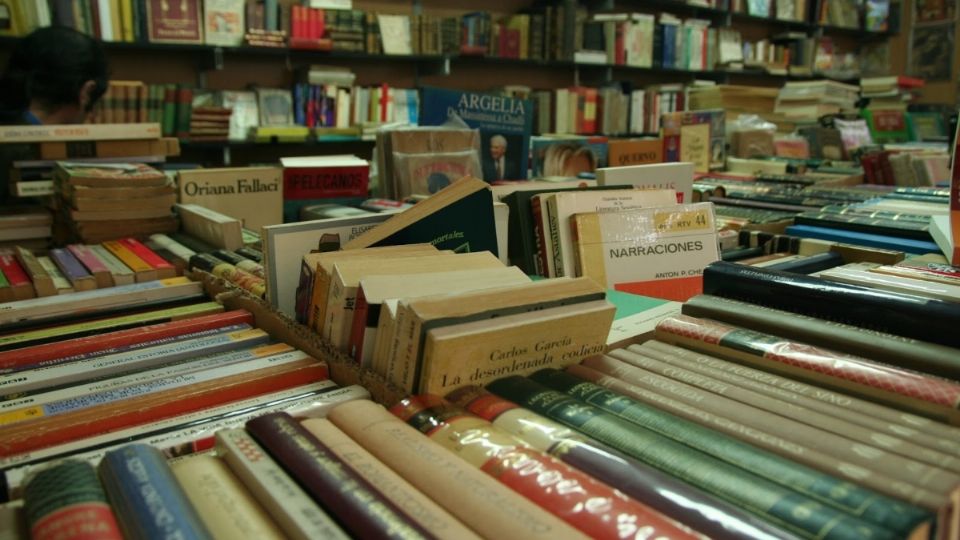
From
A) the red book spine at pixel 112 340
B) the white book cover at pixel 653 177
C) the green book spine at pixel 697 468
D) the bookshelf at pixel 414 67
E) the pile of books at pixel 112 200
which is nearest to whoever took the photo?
the green book spine at pixel 697 468

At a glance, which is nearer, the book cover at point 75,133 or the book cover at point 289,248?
the book cover at point 289,248

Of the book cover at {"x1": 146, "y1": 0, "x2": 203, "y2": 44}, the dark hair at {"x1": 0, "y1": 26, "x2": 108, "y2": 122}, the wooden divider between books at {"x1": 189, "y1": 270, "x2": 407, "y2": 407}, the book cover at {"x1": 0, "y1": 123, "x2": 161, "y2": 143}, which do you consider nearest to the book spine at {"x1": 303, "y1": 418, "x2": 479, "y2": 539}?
the wooden divider between books at {"x1": 189, "y1": 270, "x2": 407, "y2": 407}

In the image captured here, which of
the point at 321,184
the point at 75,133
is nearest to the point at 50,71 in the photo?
the point at 75,133

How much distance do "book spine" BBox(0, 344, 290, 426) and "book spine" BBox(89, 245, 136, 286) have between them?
0.58 metres

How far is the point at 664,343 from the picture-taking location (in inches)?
41.3

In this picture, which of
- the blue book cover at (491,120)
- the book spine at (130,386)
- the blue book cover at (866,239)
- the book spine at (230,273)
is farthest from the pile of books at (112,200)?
the blue book cover at (866,239)

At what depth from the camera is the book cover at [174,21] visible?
141 inches

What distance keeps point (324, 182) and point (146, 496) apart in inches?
65.7

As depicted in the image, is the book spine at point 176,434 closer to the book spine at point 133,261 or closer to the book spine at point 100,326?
the book spine at point 100,326

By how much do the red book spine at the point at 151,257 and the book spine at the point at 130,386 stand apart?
23.3 inches

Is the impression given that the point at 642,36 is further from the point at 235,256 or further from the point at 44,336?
the point at 44,336

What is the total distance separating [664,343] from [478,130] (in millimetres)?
1290

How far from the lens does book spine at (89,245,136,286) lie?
5.12 feet

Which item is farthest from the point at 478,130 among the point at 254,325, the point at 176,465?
the point at 176,465
